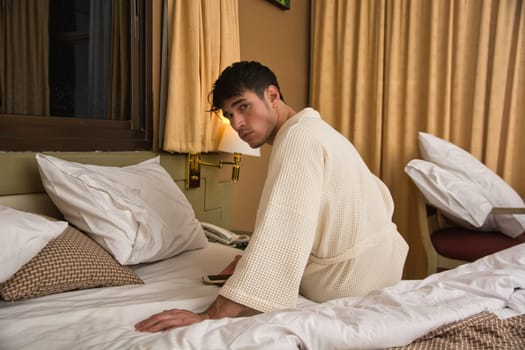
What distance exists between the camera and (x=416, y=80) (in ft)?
10.7

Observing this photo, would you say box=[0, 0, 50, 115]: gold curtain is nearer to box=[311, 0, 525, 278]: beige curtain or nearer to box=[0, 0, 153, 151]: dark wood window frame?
box=[0, 0, 153, 151]: dark wood window frame

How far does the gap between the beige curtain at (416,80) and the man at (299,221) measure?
1860 mm

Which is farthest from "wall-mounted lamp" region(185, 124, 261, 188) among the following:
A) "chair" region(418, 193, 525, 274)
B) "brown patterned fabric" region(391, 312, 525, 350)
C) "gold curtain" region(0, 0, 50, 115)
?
"brown patterned fabric" region(391, 312, 525, 350)

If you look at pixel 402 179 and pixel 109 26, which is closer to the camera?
pixel 109 26

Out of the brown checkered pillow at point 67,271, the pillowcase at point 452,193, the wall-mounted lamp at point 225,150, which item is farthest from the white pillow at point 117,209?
the pillowcase at point 452,193

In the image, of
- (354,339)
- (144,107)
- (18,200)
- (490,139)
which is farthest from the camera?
(490,139)

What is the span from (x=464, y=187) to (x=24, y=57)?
2333 mm

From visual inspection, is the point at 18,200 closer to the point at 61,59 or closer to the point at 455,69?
the point at 61,59

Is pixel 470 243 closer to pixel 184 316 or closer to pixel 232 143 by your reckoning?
pixel 232 143

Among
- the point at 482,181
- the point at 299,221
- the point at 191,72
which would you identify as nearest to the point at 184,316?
the point at 299,221

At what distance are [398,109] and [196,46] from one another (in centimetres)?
183

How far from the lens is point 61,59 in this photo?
1.68 m

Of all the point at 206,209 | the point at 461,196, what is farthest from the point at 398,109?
the point at 206,209

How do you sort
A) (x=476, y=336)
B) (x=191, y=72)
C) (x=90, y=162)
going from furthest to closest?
(x=191, y=72) < (x=90, y=162) < (x=476, y=336)
